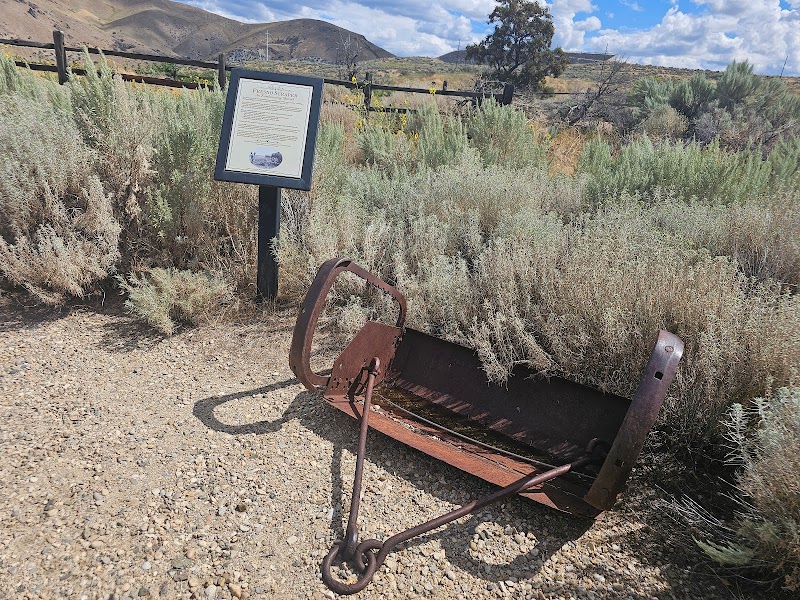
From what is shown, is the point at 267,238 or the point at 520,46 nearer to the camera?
the point at 267,238

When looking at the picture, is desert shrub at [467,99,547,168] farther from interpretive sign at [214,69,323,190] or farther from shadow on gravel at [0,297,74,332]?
shadow on gravel at [0,297,74,332]

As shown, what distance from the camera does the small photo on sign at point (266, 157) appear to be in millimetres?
3668

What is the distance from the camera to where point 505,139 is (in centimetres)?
706

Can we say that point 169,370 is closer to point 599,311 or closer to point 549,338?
point 549,338

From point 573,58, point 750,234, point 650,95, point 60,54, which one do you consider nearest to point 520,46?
point 650,95

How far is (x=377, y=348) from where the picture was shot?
3107 mm

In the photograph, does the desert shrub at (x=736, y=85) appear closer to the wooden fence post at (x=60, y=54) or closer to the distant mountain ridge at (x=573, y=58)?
the wooden fence post at (x=60, y=54)

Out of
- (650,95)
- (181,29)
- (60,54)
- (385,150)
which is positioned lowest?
(385,150)

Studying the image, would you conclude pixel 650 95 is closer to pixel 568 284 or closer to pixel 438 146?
pixel 438 146

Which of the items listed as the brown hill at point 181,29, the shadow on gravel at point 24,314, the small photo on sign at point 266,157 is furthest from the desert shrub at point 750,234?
the brown hill at point 181,29

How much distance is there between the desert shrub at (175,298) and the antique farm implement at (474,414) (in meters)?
1.52

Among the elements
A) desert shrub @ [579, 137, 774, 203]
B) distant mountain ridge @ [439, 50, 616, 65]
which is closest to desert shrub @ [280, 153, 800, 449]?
desert shrub @ [579, 137, 774, 203]

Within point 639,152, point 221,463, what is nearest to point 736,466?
point 221,463

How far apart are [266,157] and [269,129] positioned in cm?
20
